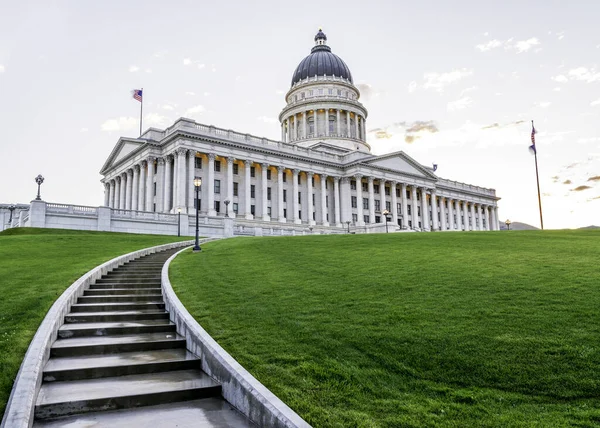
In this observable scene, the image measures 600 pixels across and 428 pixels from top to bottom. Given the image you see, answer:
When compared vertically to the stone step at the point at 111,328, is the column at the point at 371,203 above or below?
above

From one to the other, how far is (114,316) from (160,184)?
5935cm

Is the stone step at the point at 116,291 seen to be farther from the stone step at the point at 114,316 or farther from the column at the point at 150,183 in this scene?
the column at the point at 150,183

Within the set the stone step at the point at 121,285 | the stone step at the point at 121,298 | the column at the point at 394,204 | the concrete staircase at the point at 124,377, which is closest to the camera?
the concrete staircase at the point at 124,377

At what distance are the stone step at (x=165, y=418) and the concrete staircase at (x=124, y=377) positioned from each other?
0.04 ft

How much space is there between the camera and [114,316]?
11.0 meters

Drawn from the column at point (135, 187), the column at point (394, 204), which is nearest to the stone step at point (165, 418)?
the column at point (135, 187)

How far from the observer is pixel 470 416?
19.0ft

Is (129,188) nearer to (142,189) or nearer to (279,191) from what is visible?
(142,189)

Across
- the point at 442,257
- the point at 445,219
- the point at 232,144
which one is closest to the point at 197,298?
the point at 442,257

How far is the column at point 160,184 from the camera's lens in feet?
219

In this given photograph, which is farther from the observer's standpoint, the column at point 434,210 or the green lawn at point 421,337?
the column at point 434,210

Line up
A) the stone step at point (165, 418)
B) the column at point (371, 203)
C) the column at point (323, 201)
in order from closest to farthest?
the stone step at point (165, 418)
the column at point (323, 201)
the column at point (371, 203)

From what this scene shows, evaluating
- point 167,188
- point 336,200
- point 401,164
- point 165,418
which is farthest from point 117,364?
point 401,164

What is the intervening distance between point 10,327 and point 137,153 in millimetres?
67652
